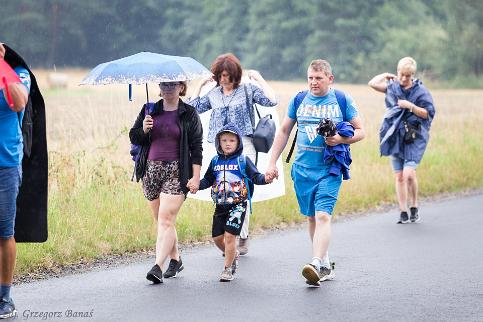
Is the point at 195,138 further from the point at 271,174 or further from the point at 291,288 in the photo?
the point at 291,288

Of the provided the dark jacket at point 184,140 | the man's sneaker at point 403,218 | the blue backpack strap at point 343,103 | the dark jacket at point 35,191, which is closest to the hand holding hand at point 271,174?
the dark jacket at point 184,140

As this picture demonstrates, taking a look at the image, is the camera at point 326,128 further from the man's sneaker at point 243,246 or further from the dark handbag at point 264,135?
the man's sneaker at point 243,246

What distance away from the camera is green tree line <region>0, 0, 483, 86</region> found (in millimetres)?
56281

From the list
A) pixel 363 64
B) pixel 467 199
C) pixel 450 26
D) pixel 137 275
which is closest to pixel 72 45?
pixel 363 64

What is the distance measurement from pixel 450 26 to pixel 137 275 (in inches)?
2319

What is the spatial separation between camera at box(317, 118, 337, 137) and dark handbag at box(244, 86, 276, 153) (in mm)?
1284

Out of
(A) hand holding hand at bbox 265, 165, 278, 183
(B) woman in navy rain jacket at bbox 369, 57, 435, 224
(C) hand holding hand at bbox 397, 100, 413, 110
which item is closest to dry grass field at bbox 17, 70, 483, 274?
(B) woman in navy rain jacket at bbox 369, 57, 435, 224

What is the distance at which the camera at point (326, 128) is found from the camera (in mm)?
7559

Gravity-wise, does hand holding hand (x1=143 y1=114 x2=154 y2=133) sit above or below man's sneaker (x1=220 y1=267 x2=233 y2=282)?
above

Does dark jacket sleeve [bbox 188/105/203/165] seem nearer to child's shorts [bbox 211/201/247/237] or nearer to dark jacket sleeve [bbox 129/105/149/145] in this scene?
dark jacket sleeve [bbox 129/105/149/145]

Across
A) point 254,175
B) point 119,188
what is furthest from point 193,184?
→ point 119,188

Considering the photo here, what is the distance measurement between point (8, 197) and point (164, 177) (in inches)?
65.9

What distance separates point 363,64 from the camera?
6100 centimetres

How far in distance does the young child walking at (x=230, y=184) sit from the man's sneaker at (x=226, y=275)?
39 millimetres
